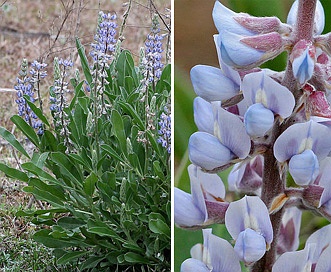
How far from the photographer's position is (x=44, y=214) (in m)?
1.29

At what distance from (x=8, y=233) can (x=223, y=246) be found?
918mm

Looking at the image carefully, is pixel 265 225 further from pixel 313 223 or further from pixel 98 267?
pixel 98 267

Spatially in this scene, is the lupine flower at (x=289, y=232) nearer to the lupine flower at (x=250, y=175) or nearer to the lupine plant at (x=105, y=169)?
the lupine flower at (x=250, y=175)

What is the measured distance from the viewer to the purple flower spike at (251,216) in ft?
2.02

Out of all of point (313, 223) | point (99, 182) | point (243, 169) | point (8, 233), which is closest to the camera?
point (243, 169)

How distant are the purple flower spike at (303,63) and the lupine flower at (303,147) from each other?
1.8 inches

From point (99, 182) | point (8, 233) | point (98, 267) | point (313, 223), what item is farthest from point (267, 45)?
point (8, 233)

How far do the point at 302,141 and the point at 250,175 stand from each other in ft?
0.34

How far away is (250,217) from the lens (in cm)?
62

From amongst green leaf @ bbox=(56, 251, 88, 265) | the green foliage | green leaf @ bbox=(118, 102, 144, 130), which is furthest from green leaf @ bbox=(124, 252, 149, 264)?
green leaf @ bbox=(118, 102, 144, 130)

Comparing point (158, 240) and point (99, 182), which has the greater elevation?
point (99, 182)

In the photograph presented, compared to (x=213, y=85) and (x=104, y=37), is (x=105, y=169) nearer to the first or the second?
(x=104, y=37)

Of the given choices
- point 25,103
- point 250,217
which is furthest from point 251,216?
point 25,103

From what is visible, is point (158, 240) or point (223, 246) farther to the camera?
point (158, 240)
